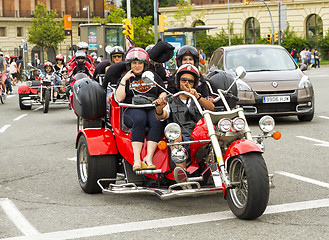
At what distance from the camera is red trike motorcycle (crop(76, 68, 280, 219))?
18.3 feet

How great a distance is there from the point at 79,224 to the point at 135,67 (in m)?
1.87

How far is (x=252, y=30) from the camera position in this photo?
7556 centimetres

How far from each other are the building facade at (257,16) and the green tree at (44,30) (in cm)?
1757

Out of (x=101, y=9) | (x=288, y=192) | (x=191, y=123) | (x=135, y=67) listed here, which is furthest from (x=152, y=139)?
(x=101, y=9)

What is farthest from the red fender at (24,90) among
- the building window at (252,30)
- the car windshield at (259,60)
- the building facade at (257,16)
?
Answer: the building window at (252,30)

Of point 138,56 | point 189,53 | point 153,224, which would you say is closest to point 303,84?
point 189,53

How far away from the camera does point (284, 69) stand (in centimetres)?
1488

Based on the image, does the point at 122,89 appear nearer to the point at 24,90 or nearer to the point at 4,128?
the point at 4,128

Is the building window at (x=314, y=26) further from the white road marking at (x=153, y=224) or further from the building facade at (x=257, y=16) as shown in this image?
the white road marking at (x=153, y=224)

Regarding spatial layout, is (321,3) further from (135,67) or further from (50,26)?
(135,67)

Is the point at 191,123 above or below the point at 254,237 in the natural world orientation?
above

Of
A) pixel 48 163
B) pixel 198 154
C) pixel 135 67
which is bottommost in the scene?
pixel 48 163

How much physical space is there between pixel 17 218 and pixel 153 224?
128 cm

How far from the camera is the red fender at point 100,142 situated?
714 cm
